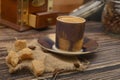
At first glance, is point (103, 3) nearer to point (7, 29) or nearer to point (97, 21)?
point (97, 21)

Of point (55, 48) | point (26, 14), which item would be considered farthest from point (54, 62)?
point (26, 14)

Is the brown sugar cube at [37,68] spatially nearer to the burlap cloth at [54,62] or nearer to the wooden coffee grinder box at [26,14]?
the burlap cloth at [54,62]

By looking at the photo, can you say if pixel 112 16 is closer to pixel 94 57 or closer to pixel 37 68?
pixel 94 57

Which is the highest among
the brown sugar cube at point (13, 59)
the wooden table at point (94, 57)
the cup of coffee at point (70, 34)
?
the cup of coffee at point (70, 34)

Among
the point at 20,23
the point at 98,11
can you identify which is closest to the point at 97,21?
the point at 98,11

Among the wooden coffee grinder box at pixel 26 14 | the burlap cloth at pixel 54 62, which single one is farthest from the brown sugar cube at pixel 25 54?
the wooden coffee grinder box at pixel 26 14

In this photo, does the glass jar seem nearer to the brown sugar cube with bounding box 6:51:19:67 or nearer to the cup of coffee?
the cup of coffee
